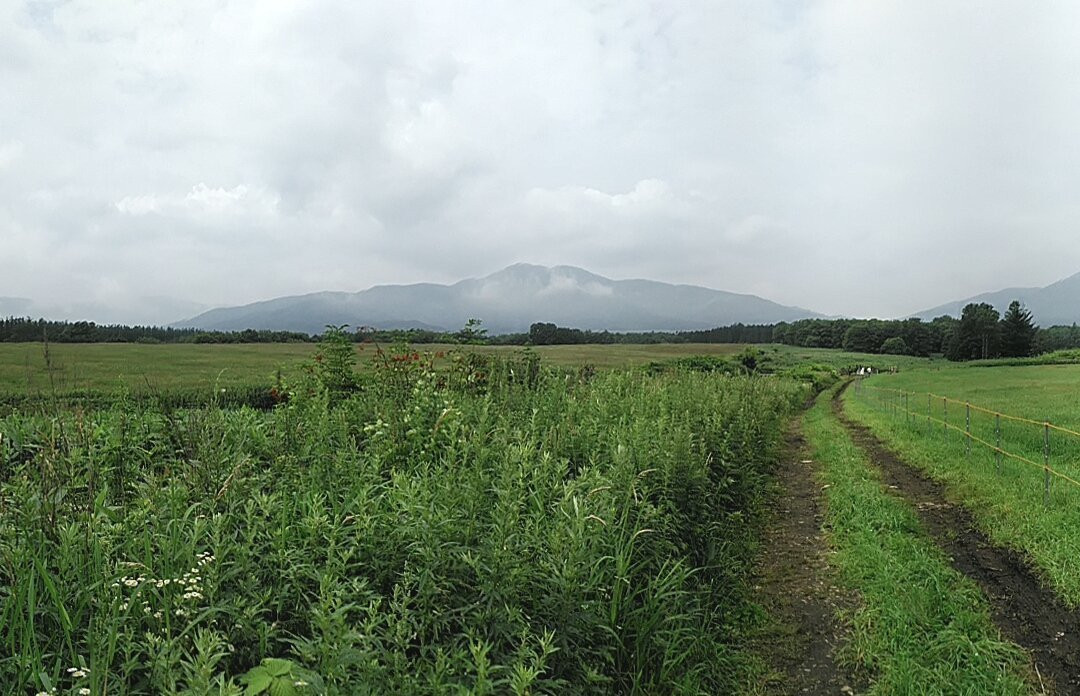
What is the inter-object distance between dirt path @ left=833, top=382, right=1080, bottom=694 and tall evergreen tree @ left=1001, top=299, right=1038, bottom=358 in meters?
87.9

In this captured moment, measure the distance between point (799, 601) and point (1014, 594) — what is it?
6.87 ft

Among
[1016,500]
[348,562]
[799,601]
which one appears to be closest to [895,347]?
[1016,500]

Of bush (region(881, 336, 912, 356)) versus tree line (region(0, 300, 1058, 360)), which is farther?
bush (region(881, 336, 912, 356))

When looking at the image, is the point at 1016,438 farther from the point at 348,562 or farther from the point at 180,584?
the point at 180,584

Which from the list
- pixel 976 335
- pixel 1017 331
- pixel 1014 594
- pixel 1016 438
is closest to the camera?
pixel 1014 594

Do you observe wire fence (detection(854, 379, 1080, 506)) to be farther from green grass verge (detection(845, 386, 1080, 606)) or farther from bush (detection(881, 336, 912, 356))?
bush (detection(881, 336, 912, 356))

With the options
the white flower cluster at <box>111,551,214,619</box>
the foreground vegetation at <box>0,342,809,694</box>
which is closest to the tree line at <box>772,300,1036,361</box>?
the foreground vegetation at <box>0,342,809,694</box>

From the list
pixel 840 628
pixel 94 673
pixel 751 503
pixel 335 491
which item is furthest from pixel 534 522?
pixel 751 503

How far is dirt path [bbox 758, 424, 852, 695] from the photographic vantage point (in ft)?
15.3

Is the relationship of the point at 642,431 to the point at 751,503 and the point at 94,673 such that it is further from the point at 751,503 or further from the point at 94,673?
the point at 94,673

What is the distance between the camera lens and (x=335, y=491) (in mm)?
4227

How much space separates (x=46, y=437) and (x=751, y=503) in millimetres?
7989

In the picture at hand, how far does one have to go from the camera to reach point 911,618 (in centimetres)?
532

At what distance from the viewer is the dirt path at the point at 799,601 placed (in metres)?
4.67
